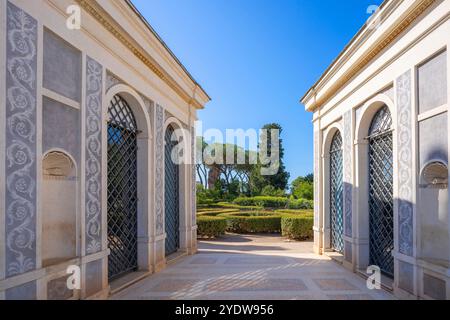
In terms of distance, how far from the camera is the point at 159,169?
730 centimetres

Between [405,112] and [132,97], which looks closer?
[405,112]

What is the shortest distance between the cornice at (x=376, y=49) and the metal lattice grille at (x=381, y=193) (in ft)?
3.78

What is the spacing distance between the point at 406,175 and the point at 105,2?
5762mm

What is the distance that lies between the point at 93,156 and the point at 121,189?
1.56 meters

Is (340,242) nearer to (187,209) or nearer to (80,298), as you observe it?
(187,209)

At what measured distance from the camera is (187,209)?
9367mm

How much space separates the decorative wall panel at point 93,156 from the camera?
185 inches

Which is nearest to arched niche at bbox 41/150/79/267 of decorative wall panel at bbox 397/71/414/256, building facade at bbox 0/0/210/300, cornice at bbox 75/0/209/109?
building facade at bbox 0/0/210/300

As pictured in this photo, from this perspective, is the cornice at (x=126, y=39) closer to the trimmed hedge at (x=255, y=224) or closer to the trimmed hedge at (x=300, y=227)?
the trimmed hedge at (x=300, y=227)

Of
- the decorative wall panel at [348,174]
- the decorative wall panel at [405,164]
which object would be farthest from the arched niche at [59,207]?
the decorative wall panel at [348,174]

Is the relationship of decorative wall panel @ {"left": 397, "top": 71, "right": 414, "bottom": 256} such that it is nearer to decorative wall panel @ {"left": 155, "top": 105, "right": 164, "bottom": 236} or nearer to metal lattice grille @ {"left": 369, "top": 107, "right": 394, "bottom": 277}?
metal lattice grille @ {"left": 369, "top": 107, "right": 394, "bottom": 277}

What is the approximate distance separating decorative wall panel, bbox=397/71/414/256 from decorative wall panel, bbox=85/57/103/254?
16.6 feet

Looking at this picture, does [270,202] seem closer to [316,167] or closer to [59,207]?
[316,167]
